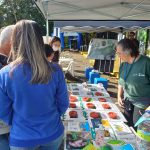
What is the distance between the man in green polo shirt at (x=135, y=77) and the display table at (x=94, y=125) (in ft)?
0.80

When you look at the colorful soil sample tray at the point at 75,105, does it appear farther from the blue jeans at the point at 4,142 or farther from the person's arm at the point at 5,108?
the person's arm at the point at 5,108

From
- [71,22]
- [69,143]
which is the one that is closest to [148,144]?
[69,143]

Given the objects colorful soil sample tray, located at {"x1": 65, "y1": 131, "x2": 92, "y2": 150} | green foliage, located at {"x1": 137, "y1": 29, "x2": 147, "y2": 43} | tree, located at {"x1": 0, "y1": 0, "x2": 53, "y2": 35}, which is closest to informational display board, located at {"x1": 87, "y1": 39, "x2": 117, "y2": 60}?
green foliage, located at {"x1": 137, "y1": 29, "x2": 147, "y2": 43}

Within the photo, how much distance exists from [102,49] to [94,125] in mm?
7553

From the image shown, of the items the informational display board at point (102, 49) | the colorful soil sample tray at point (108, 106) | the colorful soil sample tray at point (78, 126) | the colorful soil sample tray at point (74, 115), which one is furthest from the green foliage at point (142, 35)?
the colorful soil sample tray at point (78, 126)

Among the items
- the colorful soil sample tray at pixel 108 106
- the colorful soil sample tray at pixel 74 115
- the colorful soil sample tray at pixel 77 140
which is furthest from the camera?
the colorful soil sample tray at pixel 108 106

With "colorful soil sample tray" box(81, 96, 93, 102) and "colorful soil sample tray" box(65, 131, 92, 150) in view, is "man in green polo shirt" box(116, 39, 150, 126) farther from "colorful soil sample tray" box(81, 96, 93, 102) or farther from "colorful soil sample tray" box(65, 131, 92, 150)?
"colorful soil sample tray" box(65, 131, 92, 150)

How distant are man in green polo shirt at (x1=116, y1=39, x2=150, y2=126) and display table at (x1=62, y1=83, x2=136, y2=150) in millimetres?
243

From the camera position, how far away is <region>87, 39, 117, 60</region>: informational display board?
9766 mm

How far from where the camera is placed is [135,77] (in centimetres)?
297

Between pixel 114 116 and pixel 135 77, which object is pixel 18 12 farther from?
pixel 114 116

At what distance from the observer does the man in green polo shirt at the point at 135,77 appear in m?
2.93

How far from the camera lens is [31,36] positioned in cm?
158

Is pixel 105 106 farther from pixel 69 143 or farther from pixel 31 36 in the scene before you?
pixel 31 36
